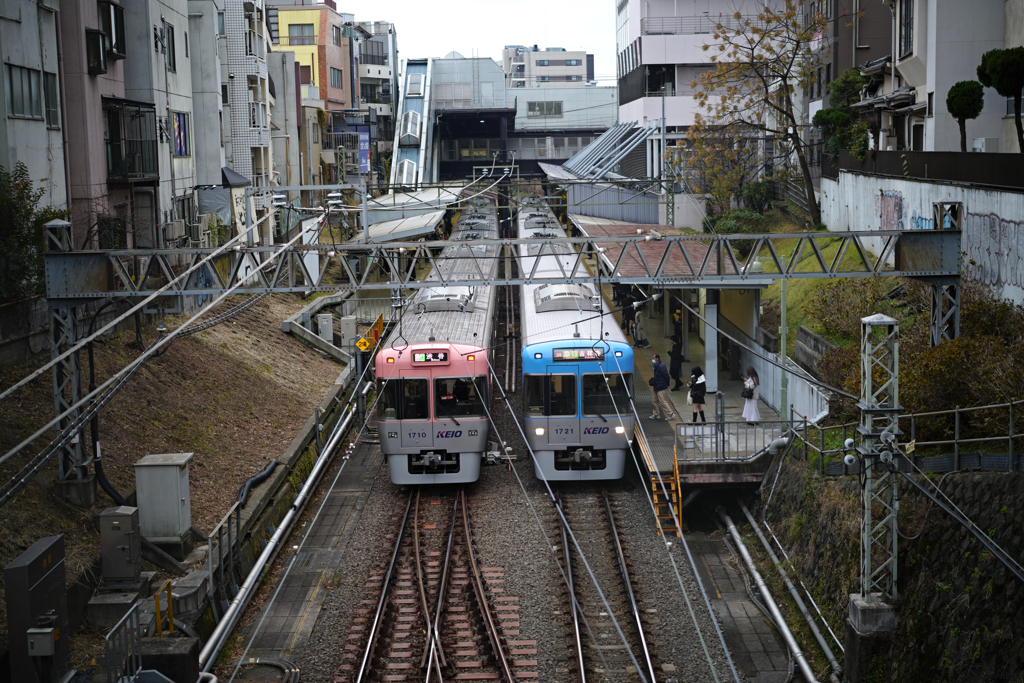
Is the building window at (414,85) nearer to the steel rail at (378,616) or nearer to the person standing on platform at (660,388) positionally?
the person standing on platform at (660,388)

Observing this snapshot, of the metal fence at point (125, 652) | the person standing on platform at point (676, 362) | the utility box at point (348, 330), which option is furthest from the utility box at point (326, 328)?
the metal fence at point (125, 652)

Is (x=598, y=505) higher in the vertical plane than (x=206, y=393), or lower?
lower

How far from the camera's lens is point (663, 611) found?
12.5 meters

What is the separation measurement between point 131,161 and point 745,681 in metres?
19.4

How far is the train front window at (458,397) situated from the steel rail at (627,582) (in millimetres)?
2658

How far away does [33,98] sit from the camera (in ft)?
61.7

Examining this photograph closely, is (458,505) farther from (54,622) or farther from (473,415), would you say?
(54,622)

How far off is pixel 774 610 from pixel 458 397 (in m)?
6.30

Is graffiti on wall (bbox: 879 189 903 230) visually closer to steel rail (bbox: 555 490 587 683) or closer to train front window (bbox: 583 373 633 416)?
train front window (bbox: 583 373 633 416)

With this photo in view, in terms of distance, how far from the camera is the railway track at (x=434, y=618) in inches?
438

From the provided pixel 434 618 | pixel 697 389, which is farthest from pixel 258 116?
pixel 434 618

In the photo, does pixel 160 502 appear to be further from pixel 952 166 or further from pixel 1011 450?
pixel 952 166

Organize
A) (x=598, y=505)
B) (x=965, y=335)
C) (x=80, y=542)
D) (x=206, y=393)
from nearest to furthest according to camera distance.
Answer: (x=80, y=542), (x=965, y=335), (x=598, y=505), (x=206, y=393)

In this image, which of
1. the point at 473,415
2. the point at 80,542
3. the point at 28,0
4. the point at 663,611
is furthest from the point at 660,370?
the point at 28,0
